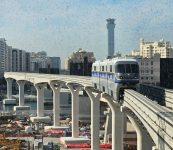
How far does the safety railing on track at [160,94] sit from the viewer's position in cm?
990

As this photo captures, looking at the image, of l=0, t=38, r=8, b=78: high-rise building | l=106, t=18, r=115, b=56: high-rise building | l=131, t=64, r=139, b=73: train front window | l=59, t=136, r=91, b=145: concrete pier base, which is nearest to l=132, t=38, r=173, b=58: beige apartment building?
l=106, t=18, r=115, b=56: high-rise building

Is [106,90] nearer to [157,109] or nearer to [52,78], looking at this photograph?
[157,109]

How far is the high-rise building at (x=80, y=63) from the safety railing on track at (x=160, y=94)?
72.7 feet

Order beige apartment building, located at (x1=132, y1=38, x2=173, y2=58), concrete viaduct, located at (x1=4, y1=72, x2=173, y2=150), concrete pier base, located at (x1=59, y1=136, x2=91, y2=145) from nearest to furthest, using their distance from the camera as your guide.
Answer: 1. concrete viaduct, located at (x1=4, y1=72, x2=173, y2=150)
2. concrete pier base, located at (x1=59, y1=136, x2=91, y2=145)
3. beige apartment building, located at (x1=132, y1=38, x2=173, y2=58)

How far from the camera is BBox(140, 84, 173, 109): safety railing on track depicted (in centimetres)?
990

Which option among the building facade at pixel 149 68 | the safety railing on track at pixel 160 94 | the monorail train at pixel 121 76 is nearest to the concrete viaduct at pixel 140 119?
the monorail train at pixel 121 76

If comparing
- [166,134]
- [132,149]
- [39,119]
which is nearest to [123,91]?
[166,134]

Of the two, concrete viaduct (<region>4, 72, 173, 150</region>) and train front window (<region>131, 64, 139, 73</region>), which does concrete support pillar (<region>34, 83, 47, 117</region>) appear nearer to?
concrete viaduct (<region>4, 72, 173, 150</region>)

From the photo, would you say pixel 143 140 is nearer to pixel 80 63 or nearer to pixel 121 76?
pixel 121 76

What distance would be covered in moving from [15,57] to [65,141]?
169 ft

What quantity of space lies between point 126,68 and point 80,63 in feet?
93.1

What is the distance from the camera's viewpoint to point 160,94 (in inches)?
424

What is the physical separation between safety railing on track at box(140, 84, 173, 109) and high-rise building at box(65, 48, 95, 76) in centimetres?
2215

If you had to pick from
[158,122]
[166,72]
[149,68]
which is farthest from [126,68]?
[149,68]
